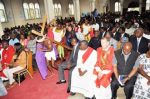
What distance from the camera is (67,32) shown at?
24.4ft

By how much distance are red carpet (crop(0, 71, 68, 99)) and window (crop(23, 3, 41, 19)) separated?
36.3ft

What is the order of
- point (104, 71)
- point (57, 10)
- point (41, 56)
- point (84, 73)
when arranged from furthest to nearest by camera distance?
point (57, 10) → point (41, 56) → point (84, 73) → point (104, 71)

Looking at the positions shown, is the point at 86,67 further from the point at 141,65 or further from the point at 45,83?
the point at 45,83

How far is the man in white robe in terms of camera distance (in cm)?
385

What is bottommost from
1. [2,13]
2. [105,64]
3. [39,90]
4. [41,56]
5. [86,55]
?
[39,90]

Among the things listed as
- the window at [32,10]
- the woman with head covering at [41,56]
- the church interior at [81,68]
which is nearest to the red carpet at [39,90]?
the church interior at [81,68]

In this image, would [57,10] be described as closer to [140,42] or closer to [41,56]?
[41,56]

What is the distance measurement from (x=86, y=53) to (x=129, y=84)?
1.16m

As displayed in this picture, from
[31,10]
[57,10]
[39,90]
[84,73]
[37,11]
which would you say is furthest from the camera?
[57,10]

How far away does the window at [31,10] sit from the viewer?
50.3ft

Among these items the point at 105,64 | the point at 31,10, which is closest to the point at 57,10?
the point at 31,10

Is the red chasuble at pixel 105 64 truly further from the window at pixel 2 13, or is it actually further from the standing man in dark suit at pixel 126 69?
the window at pixel 2 13

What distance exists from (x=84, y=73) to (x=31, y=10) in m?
13.5

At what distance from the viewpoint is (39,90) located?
15.5ft
